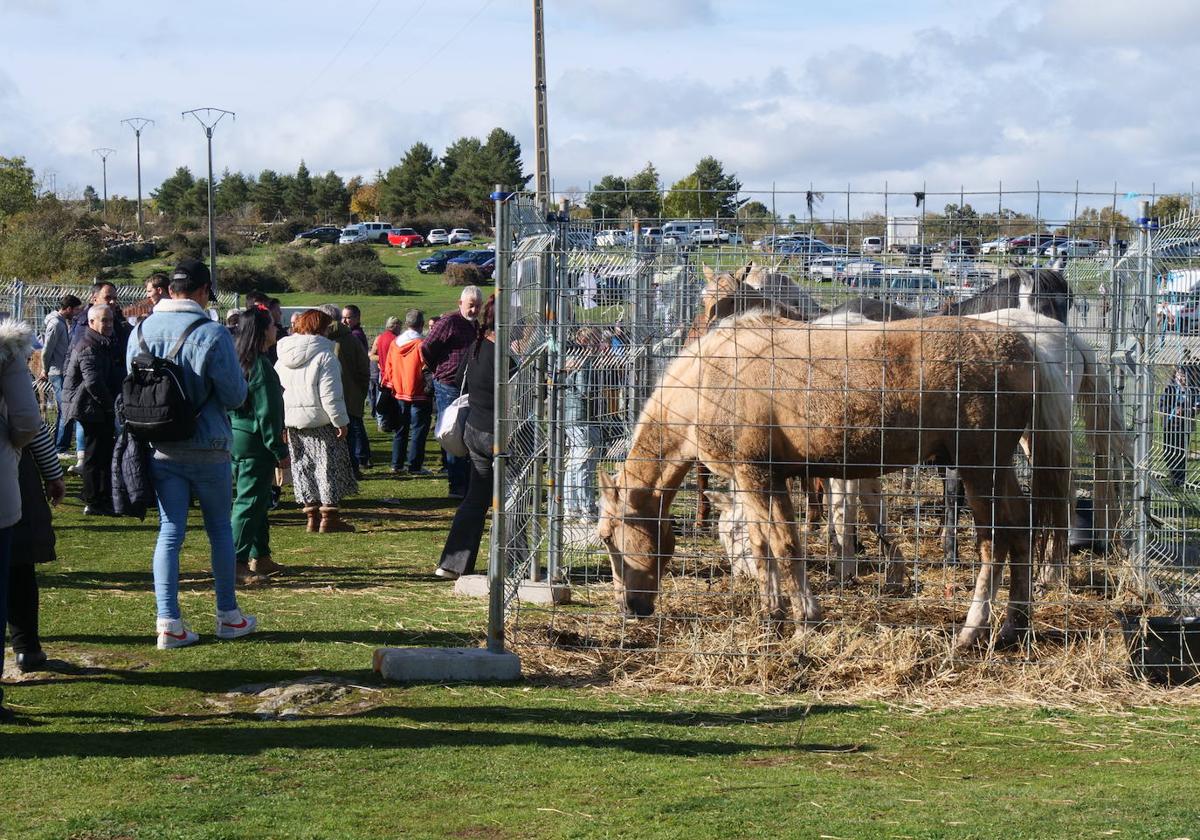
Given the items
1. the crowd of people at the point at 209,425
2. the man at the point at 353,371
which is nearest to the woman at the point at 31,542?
the crowd of people at the point at 209,425

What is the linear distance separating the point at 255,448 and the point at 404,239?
64.7 m

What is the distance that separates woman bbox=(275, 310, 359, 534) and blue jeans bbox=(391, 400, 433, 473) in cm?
367

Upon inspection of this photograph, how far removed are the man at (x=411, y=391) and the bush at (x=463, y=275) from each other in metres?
32.5

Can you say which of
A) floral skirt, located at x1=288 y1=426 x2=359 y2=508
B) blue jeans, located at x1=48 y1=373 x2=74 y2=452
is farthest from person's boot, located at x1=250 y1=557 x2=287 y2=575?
blue jeans, located at x1=48 y1=373 x2=74 y2=452

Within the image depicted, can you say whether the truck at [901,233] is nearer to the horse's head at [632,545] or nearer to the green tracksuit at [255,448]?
the horse's head at [632,545]

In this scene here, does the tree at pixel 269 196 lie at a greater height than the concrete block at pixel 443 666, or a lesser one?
greater

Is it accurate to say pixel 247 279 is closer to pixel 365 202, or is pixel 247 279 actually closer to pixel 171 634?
pixel 365 202

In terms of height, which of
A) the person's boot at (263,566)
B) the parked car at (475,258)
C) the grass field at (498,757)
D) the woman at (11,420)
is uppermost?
the parked car at (475,258)

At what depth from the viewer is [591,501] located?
8.88m

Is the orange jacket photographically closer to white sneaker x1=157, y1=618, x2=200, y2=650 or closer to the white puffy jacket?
the white puffy jacket

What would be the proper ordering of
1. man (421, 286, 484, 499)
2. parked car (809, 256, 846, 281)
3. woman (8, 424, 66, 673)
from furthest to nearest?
man (421, 286, 484, 499), parked car (809, 256, 846, 281), woman (8, 424, 66, 673)

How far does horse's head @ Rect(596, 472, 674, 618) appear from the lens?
25.4 feet

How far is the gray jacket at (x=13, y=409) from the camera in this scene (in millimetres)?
5797

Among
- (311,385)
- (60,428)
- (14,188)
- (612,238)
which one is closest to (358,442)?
(60,428)
